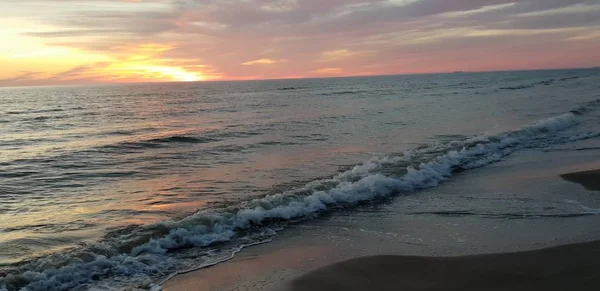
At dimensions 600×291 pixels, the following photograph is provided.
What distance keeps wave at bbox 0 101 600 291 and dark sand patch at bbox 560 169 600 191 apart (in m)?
2.95

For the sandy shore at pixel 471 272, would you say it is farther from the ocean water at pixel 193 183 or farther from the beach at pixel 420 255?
the ocean water at pixel 193 183

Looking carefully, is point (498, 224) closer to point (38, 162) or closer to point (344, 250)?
point (344, 250)

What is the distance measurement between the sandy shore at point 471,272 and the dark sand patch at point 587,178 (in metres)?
4.49

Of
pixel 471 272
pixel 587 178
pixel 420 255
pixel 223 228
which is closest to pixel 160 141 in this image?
pixel 223 228

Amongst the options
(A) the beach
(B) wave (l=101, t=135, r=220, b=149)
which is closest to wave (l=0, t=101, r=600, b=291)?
(A) the beach

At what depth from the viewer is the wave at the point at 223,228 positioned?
6672mm

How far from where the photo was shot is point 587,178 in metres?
11.5

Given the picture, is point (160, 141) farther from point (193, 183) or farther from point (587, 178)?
point (587, 178)

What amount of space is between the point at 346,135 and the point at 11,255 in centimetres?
1729

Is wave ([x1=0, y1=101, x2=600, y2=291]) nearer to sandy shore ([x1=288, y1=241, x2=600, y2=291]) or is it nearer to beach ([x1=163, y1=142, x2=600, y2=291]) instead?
beach ([x1=163, y1=142, x2=600, y2=291])

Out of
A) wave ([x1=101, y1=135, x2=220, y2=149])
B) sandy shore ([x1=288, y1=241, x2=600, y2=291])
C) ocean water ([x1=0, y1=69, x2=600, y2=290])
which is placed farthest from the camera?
wave ([x1=101, y1=135, x2=220, y2=149])

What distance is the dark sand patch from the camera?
10.9 meters

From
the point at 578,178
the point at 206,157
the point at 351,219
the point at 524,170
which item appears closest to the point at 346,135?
the point at 206,157

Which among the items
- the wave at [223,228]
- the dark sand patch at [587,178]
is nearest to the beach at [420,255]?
the wave at [223,228]
